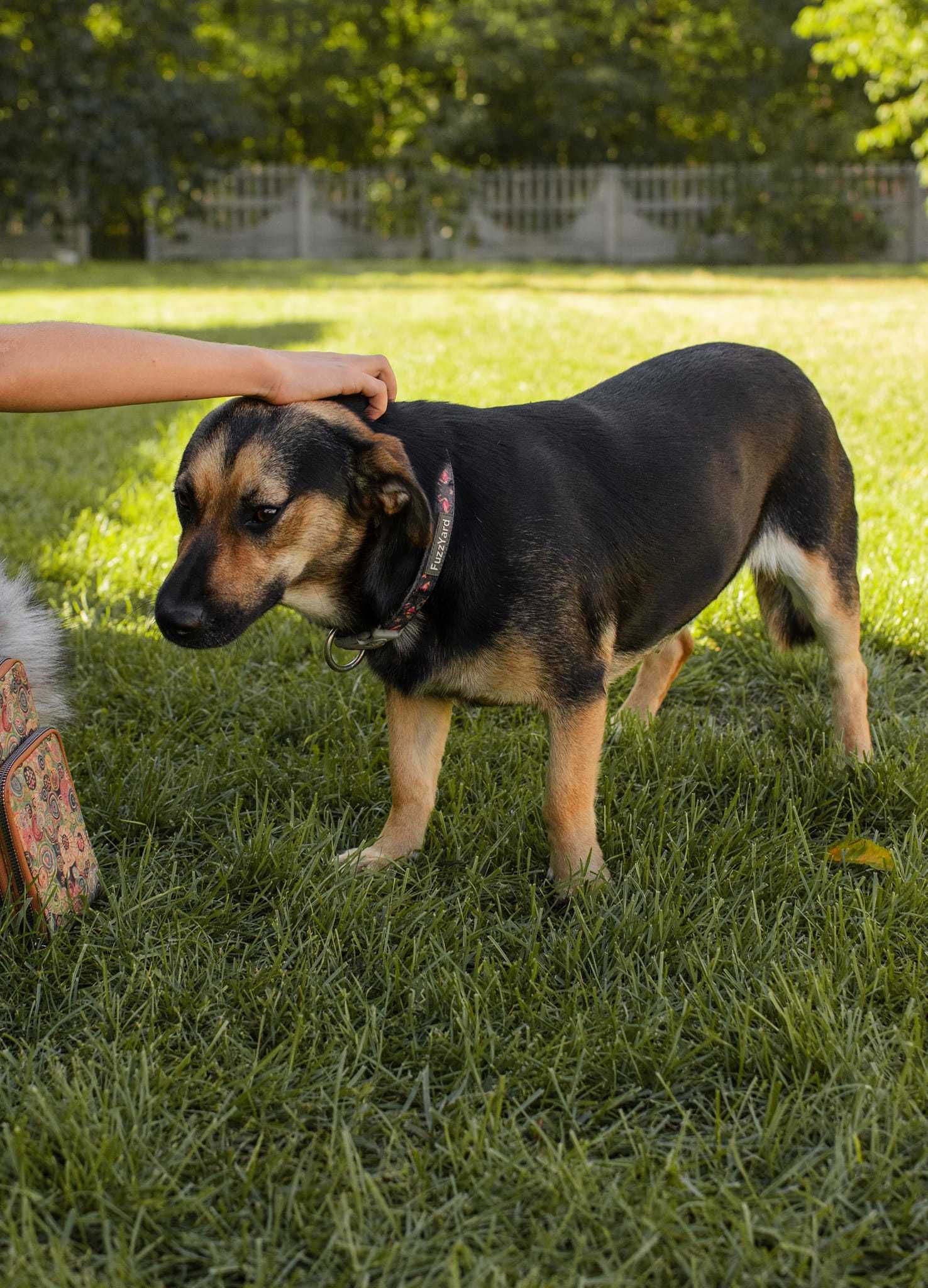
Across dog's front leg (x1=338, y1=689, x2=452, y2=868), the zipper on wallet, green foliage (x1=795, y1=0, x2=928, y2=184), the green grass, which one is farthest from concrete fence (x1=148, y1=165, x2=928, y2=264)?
the zipper on wallet

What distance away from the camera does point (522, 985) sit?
92.2 inches

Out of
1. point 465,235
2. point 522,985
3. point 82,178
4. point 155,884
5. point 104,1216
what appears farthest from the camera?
point 465,235

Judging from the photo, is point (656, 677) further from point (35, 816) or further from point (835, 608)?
point (35, 816)

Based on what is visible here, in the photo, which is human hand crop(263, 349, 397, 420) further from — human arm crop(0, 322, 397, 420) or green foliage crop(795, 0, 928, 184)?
green foliage crop(795, 0, 928, 184)

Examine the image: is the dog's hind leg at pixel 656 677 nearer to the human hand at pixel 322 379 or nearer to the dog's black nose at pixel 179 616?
the human hand at pixel 322 379

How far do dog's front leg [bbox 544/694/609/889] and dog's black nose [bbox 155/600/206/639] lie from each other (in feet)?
2.65

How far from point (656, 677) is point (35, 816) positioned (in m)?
1.93

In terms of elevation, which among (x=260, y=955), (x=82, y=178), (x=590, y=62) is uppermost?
(x=590, y=62)

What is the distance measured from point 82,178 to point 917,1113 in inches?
1034

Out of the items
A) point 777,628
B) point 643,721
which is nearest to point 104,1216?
point 643,721

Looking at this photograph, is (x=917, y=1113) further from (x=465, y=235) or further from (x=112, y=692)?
(x=465, y=235)

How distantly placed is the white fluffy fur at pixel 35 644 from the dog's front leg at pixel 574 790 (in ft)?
4.10

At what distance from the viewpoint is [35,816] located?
2367mm

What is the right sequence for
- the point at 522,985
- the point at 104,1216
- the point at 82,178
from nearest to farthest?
the point at 104,1216
the point at 522,985
the point at 82,178
